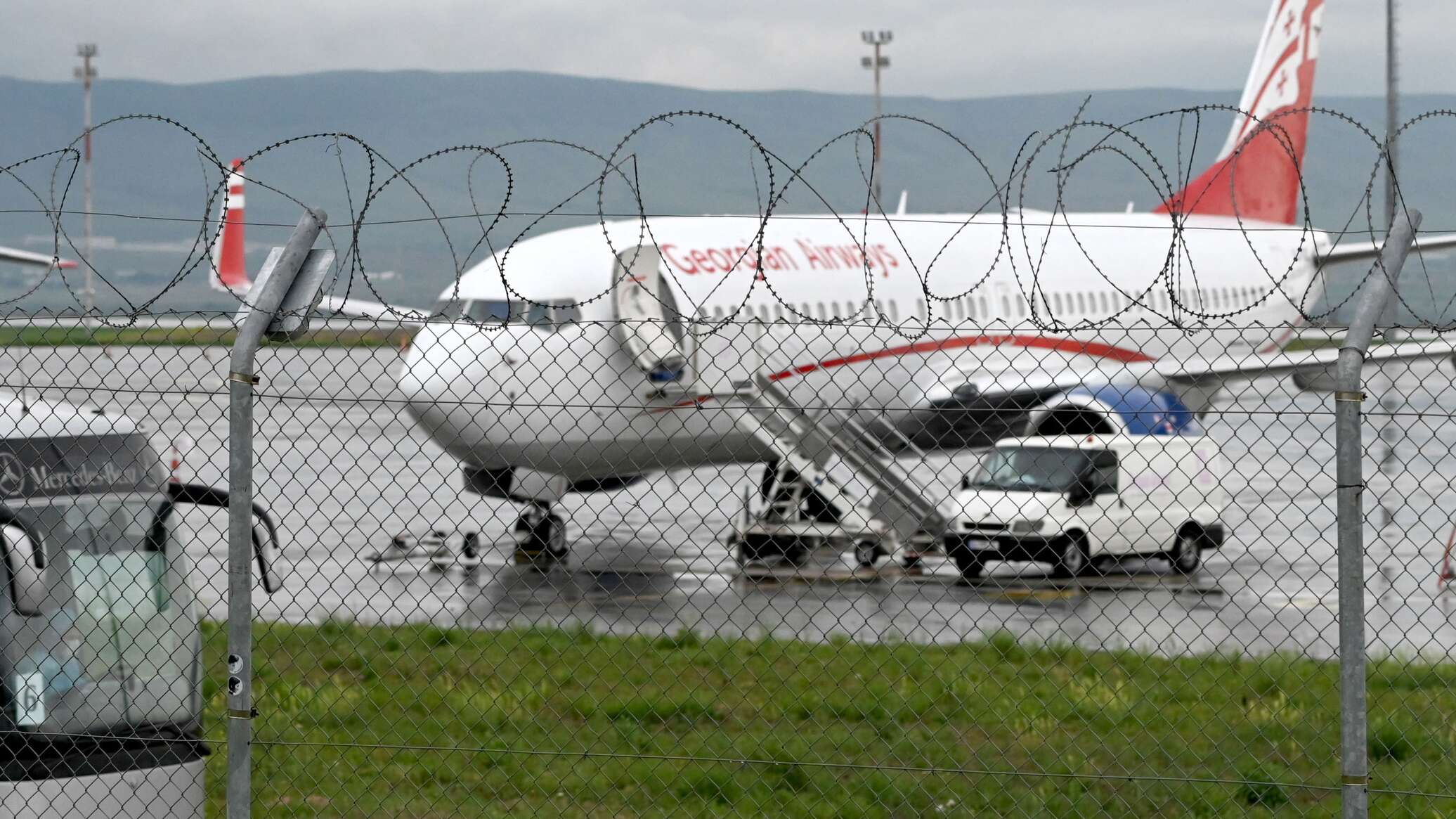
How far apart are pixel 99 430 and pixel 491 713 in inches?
160

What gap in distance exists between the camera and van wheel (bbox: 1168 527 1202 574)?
15.9 meters

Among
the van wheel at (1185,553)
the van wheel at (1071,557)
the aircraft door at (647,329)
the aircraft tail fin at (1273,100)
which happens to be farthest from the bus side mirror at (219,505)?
the aircraft tail fin at (1273,100)

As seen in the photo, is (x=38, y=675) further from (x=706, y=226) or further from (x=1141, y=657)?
(x=706, y=226)

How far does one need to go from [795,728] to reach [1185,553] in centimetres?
757

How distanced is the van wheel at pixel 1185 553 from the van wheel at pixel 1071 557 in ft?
3.20

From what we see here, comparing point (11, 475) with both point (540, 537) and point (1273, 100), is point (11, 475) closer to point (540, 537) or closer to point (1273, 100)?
point (540, 537)

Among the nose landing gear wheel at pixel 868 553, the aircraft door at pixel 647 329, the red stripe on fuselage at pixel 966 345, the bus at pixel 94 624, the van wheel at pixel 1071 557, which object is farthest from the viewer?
the red stripe on fuselage at pixel 966 345

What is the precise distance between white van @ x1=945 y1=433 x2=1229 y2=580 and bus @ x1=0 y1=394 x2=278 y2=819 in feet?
31.4

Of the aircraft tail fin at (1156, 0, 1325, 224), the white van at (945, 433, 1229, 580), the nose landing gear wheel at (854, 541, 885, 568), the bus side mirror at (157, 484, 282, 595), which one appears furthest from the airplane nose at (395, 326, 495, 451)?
the aircraft tail fin at (1156, 0, 1325, 224)

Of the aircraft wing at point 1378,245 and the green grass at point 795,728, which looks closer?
the green grass at point 795,728

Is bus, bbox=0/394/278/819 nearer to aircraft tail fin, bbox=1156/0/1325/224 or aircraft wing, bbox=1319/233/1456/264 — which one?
aircraft wing, bbox=1319/233/1456/264

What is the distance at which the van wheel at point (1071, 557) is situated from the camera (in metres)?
15.3

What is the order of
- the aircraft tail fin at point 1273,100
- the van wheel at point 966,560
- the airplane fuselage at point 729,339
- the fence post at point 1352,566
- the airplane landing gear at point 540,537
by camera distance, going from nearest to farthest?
the fence post at point 1352,566
the van wheel at point 966,560
the airplane fuselage at point 729,339
the airplane landing gear at point 540,537
the aircraft tail fin at point 1273,100

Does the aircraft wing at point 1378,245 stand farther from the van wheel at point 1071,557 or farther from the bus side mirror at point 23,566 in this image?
the bus side mirror at point 23,566
